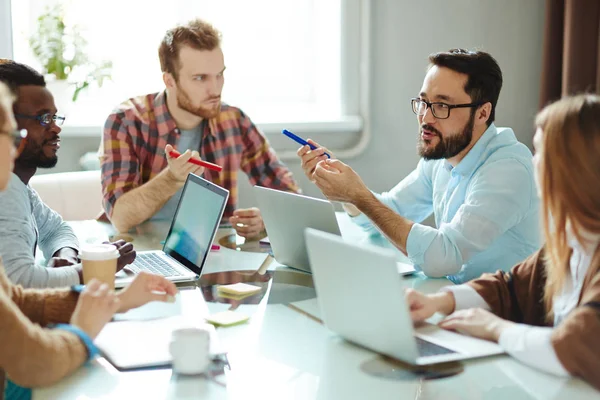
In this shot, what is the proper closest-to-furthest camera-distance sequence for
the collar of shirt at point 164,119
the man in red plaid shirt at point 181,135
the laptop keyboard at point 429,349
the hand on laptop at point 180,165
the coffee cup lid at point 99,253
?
the laptop keyboard at point 429,349, the coffee cup lid at point 99,253, the hand on laptop at point 180,165, the man in red plaid shirt at point 181,135, the collar of shirt at point 164,119

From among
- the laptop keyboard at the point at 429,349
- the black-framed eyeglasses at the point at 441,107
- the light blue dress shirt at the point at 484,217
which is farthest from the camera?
the black-framed eyeglasses at the point at 441,107

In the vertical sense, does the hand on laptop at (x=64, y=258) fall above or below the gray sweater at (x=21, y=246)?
below

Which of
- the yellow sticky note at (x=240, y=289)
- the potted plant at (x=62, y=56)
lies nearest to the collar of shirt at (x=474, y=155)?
the yellow sticky note at (x=240, y=289)

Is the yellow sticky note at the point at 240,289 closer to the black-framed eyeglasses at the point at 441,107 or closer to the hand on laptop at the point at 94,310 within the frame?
the hand on laptop at the point at 94,310

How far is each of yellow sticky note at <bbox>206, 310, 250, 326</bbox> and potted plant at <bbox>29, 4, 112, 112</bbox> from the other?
1.95 m

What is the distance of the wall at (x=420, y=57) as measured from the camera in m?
3.28

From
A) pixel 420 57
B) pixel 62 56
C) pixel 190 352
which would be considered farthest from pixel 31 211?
pixel 420 57

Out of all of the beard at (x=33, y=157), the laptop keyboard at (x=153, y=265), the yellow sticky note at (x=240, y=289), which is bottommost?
the laptop keyboard at (x=153, y=265)

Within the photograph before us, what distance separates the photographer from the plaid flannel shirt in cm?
243

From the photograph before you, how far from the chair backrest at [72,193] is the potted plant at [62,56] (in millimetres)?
619

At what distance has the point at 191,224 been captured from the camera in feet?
6.06

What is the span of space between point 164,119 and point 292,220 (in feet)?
3.01

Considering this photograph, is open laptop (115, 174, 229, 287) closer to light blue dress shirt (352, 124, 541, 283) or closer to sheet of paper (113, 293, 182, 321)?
sheet of paper (113, 293, 182, 321)

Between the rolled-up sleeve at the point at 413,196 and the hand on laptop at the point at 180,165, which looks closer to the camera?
the hand on laptop at the point at 180,165
